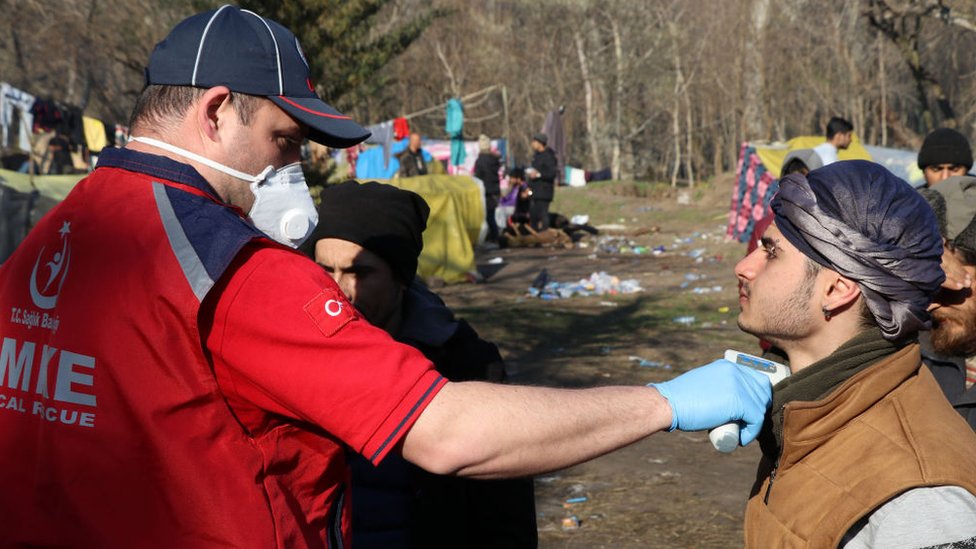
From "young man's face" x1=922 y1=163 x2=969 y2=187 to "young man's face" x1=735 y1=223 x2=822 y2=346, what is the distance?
16.7ft

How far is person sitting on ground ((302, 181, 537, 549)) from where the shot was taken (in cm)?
278

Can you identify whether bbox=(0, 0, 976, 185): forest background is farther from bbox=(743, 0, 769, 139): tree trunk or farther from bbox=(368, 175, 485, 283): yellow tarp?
bbox=(368, 175, 485, 283): yellow tarp

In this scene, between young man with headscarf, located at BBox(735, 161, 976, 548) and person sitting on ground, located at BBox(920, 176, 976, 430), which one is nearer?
young man with headscarf, located at BBox(735, 161, 976, 548)

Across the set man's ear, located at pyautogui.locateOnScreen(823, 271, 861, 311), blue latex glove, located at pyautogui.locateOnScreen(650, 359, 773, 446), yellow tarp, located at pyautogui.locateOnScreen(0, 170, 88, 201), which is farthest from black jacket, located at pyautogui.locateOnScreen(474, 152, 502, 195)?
blue latex glove, located at pyautogui.locateOnScreen(650, 359, 773, 446)

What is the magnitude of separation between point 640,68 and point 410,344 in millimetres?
36571

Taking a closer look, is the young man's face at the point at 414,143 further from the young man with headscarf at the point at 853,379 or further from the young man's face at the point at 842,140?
the young man with headscarf at the point at 853,379

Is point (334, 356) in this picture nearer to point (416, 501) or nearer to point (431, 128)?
point (416, 501)

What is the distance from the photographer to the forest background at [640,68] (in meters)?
27.4

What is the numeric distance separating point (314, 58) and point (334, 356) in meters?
11.1

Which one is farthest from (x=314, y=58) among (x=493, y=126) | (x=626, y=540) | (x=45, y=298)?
(x=493, y=126)

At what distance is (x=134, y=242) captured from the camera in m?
1.83

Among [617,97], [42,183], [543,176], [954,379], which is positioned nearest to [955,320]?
[954,379]

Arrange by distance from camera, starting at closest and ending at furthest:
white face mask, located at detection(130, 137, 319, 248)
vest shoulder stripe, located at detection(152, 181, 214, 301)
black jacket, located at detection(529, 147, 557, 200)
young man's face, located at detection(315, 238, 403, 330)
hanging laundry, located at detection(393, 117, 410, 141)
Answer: vest shoulder stripe, located at detection(152, 181, 214, 301), white face mask, located at detection(130, 137, 319, 248), young man's face, located at detection(315, 238, 403, 330), black jacket, located at detection(529, 147, 557, 200), hanging laundry, located at detection(393, 117, 410, 141)

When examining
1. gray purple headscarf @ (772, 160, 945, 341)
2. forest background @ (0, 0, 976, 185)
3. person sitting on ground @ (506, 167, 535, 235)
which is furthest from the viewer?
forest background @ (0, 0, 976, 185)
